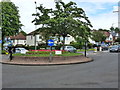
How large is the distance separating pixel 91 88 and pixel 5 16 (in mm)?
30677

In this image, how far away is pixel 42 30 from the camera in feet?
69.9

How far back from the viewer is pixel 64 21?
18891 millimetres

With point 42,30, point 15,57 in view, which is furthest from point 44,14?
point 15,57

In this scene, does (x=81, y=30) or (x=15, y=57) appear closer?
(x=15, y=57)

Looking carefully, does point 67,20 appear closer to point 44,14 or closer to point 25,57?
point 44,14

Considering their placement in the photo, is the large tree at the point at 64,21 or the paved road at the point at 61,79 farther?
the large tree at the point at 64,21

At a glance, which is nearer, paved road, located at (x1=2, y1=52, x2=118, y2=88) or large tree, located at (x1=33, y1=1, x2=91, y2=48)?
paved road, located at (x1=2, y1=52, x2=118, y2=88)

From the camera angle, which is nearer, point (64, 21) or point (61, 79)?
point (61, 79)

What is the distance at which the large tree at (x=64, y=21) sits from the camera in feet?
63.2

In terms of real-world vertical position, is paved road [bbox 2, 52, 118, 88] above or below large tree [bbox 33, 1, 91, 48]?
below

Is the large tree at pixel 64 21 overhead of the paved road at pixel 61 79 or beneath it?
overhead

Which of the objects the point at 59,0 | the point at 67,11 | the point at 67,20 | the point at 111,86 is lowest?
the point at 111,86

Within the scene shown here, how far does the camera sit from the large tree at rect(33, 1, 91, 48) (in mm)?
19266

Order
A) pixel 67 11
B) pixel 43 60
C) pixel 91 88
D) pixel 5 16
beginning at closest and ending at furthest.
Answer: pixel 91 88
pixel 43 60
pixel 67 11
pixel 5 16
